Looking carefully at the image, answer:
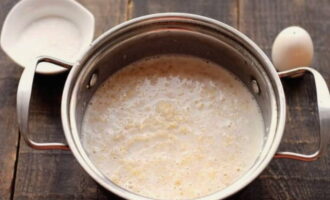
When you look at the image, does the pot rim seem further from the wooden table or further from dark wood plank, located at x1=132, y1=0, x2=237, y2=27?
dark wood plank, located at x1=132, y1=0, x2=237, y2=27

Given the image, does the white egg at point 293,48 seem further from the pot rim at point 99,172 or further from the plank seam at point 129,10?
the plank seam at point 129,10

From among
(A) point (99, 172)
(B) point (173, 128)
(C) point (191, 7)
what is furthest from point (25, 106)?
(C) point (191, 7)

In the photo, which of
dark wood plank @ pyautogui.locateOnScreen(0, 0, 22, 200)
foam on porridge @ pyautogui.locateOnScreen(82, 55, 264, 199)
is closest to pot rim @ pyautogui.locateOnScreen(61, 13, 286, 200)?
foam on porridge @ pyautogui.locateOnScreen(82, 55, 264, 199)

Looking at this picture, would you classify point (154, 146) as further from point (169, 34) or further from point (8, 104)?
point (8, 104)

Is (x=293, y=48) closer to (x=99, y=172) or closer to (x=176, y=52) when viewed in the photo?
(x=176, y=52)

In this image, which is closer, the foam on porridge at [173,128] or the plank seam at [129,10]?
the foam on porridge at [173,128]

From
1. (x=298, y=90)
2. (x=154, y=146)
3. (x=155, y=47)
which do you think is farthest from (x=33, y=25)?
(x=298, y=90)

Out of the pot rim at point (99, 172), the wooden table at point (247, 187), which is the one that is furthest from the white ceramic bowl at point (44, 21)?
the pot rim at point (99, 172)
